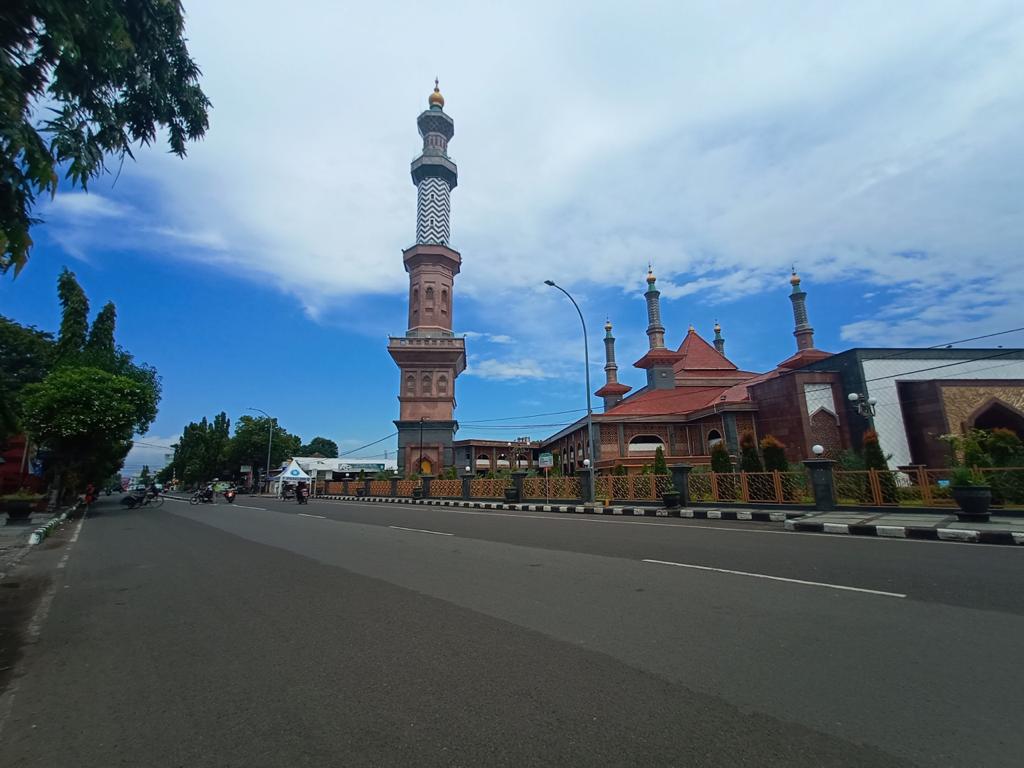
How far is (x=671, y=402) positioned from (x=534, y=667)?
1292 inches

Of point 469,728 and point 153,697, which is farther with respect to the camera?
point 153,697

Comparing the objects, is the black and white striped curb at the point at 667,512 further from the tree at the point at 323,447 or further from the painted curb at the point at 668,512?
the tree at the point at 323,447

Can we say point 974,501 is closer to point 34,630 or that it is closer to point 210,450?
point 34,630

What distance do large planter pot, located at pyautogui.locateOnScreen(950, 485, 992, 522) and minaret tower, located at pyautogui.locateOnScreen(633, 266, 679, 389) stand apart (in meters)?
28.0

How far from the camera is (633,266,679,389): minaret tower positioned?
39.3 m

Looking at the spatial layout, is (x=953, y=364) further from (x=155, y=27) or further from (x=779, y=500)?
(x=155, y=27)

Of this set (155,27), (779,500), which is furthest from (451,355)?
(155,27)

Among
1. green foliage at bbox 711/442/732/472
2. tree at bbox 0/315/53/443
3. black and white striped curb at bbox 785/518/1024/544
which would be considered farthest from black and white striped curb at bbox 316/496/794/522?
tree at bbox 0/315/53/443

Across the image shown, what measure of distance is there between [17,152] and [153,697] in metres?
3.79

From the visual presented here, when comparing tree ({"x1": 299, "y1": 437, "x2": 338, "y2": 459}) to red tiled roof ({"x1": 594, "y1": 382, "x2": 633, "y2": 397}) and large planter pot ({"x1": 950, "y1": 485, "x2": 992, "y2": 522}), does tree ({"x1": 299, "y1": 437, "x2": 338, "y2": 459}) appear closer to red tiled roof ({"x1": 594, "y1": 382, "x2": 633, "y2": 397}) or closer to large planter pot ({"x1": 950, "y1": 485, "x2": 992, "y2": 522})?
red tiled roof ({"x1": 594, "y1": 382, "x2": 633, "y2": 397})

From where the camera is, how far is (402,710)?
277 centimetres

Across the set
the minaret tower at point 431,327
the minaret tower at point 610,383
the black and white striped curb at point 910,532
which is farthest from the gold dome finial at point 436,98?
the black and white striped curb at point 910,532

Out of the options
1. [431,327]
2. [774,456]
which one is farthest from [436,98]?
[774,456]

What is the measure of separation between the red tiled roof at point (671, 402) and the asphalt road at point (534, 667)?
26221mm
